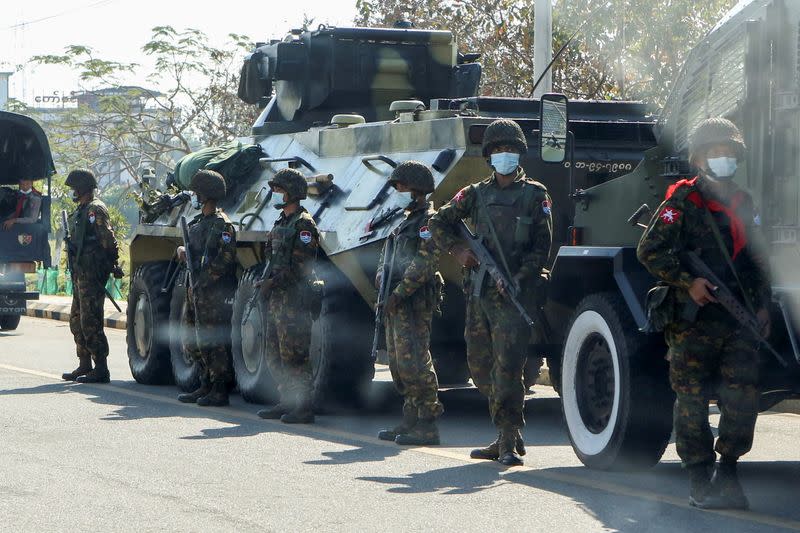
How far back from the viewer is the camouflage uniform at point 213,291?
38.1 feet

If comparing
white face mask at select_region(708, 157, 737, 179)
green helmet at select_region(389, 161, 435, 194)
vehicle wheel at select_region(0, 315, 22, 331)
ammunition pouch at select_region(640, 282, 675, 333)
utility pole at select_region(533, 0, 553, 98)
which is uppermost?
utility pole at select_region(533, 0, 553, 98)

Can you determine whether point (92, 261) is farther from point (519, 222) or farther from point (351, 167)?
A: point (519, 222)

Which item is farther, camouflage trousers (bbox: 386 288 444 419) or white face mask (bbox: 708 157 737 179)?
camouflage trousers (bbox: 386 288 444 419)

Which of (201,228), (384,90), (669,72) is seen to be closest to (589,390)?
(201,228)

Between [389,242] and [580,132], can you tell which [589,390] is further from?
[580,132]

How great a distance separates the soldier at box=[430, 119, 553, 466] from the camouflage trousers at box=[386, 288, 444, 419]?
27.1 inches

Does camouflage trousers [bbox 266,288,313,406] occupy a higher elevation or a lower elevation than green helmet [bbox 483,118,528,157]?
lower

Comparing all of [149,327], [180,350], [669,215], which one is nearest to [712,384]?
[669,215]

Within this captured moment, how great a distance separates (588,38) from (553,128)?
9690 mm

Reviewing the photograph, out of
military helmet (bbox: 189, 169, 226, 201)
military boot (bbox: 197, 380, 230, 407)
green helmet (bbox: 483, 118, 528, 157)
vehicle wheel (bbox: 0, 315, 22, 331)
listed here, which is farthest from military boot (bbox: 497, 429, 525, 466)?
vehicle wheel (bbox: 0, 315, 22, 331)

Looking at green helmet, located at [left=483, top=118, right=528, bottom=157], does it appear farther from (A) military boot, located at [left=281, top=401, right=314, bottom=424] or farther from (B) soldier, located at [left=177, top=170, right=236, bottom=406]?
(B) soldier, located at [left=177, top=170, right=236, bottom=406]

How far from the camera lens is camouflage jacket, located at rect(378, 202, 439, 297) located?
9.17 meters

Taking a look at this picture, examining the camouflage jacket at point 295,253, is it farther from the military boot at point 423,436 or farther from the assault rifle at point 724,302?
the assault rifle at point 724,302

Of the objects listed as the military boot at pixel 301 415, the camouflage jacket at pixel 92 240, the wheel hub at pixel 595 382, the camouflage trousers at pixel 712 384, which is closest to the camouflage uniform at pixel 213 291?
the military boot at pixel 301 415
